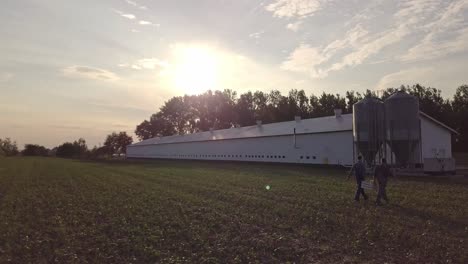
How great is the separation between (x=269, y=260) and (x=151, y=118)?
14201cm

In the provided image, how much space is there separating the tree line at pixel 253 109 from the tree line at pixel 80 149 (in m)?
10.7

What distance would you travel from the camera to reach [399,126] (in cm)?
2748

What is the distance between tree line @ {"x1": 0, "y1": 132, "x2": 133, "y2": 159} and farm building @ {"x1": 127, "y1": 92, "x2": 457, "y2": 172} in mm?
74242

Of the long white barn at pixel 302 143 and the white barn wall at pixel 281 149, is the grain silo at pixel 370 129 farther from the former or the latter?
the white barn wall at pixel 281 149

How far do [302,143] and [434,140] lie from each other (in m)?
14.9

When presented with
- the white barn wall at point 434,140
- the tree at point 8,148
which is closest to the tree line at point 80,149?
the tree at point 8,148

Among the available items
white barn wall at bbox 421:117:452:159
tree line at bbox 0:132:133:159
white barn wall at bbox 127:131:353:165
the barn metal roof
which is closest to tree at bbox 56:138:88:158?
tree line at bbox 0:132:133:159

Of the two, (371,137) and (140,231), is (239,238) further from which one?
(371,137)

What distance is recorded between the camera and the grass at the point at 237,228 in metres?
10.4

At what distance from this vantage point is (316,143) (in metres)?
48.0

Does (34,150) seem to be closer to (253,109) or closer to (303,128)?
(253,109)

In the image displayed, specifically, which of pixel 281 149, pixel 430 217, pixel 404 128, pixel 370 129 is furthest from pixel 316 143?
pixel 430 217

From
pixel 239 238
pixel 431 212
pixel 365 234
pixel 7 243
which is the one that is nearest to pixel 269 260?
pixel 239 238

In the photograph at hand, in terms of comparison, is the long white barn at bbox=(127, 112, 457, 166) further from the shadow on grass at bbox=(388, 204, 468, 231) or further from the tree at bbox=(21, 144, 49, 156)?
the tree at bbox=(21, 144, 49, 156)
